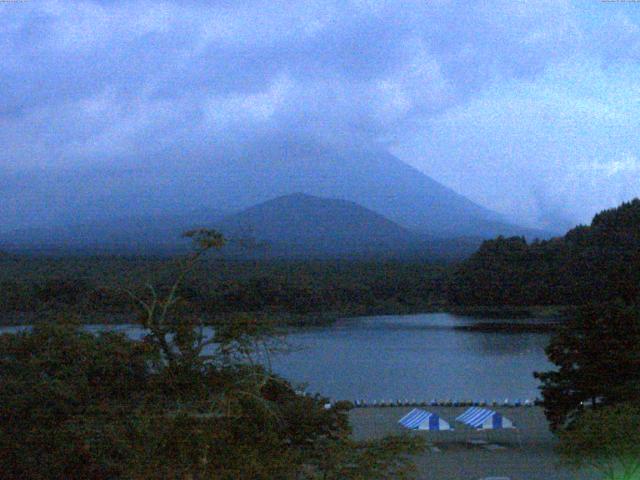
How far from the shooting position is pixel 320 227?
15.2m

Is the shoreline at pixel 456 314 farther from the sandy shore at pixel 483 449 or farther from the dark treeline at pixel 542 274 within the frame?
the sandy shore at pixel 483 449

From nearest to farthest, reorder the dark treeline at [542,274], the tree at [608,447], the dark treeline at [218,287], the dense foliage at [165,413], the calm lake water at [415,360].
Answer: the dense foliage at [165,413]
the tree at [608,447]
the dark treeline at [218,287]
the calm lake water at [415,360]
the dark treeline at [542,274]

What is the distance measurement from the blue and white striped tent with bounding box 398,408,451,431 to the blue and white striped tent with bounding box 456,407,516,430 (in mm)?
296

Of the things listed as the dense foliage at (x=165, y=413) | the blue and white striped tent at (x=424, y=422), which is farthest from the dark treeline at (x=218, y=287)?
the blue and white striped tent at (x=424, y=422)

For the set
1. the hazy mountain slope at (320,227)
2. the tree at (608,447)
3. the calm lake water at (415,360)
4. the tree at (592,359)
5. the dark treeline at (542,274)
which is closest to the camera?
the tree at (608,447)

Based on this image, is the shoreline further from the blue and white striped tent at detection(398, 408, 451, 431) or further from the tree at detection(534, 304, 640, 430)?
the blue and white striped tent at detection(398, 408, 451, 431)

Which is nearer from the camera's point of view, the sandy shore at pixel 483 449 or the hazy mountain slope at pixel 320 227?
the sandy shore at pixel 483 449

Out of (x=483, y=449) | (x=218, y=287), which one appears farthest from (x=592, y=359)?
(x=218, y=287)

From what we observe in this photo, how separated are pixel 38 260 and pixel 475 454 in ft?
17.0

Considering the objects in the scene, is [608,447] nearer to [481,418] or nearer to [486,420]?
[486,420]

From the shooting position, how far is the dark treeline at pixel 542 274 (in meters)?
12.1

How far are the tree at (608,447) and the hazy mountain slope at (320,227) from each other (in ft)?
22.1

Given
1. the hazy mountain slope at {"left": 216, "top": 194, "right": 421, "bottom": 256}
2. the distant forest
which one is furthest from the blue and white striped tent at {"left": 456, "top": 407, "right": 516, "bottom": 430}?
the hazy mountain slope at {"left": 216, "top": 194, "right": 421, "bottom": 256}

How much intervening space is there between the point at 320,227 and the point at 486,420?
705 cm
